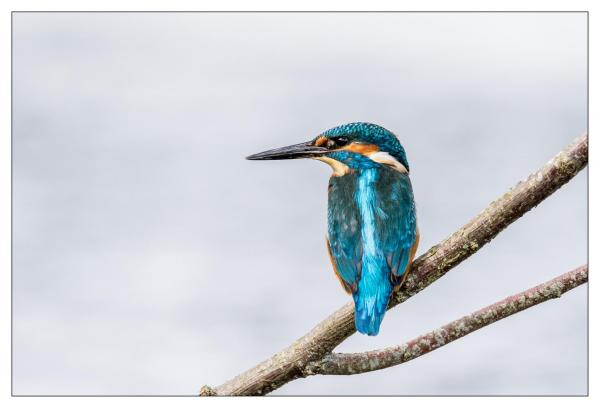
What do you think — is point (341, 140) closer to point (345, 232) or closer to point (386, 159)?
point (386, 159)

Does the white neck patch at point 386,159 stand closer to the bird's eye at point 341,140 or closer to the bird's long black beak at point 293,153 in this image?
the bird's eye at point 341,140

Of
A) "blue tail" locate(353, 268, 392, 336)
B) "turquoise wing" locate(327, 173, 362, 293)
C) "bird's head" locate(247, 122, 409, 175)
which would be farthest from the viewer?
"bird's head" locate(247, 122, 409, 175)

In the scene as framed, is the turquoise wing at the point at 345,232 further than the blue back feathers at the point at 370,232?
Yes

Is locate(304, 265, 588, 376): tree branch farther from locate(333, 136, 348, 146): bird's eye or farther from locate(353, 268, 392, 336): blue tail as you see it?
locate(333, 136, 348, 146): bird's eye

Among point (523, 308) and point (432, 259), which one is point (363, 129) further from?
point (523, 308)

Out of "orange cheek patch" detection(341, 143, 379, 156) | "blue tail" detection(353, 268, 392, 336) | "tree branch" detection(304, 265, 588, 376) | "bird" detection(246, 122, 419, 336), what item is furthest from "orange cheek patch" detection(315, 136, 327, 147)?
"tree branch" detection(304, 265, 588, 376)

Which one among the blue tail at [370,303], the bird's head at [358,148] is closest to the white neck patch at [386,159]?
the bird's head at [358,148]
